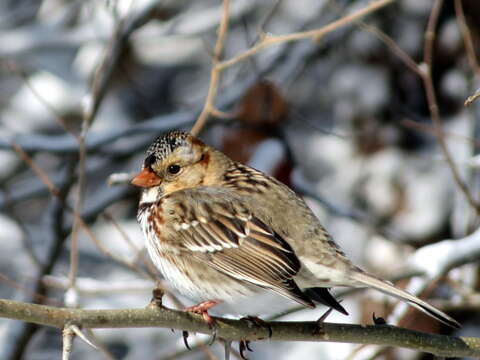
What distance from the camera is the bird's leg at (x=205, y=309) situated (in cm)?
279

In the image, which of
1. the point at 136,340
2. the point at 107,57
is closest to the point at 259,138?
the point at 107,57

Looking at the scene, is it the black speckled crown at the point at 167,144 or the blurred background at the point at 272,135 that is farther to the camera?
the blurred background at the point at 272,135

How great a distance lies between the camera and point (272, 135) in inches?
221

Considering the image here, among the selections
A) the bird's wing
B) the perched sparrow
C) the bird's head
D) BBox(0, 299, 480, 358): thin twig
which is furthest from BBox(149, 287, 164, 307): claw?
the bird's head

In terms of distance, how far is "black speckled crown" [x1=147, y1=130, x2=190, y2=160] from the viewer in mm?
3576

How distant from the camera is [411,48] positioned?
598 cm

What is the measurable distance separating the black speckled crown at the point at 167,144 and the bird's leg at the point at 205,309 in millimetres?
720

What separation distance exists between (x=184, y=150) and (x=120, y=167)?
3.25 meters

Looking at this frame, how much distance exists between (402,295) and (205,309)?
0.69 meters

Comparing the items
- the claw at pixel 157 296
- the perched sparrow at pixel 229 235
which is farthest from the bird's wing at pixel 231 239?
the claw at pixel 157 296

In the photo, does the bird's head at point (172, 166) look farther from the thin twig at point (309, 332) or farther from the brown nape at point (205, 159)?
the thin twig at point (309, 332)

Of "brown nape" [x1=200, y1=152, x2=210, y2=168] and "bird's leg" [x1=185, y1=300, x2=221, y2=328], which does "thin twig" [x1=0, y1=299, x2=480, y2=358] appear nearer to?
"bird's leg" [x1=185, y1=300, x2=221, y2=328]

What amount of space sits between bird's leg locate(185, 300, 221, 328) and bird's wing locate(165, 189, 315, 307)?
0.16 meters

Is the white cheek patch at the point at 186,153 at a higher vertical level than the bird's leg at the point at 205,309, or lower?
higher
